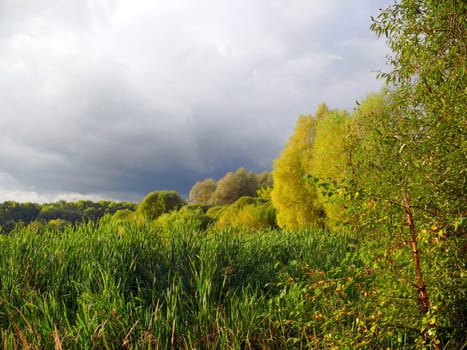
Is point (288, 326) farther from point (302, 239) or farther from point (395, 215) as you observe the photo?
point (302, 239)

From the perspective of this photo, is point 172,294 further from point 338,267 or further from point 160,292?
point 338,267

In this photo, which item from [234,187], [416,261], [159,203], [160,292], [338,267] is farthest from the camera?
[234,187]

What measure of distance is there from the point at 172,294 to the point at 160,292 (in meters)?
0.45

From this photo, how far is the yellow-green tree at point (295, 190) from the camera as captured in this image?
Result: 19875mm

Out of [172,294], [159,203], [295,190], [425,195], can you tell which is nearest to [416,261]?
[425,195]

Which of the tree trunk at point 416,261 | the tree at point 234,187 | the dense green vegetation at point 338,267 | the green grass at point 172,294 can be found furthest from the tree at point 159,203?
the tree trunk at point 416,261

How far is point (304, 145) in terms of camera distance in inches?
846

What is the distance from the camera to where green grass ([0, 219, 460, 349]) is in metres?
4.53

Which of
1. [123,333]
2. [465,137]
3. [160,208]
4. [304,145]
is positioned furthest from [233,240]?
[160,208]

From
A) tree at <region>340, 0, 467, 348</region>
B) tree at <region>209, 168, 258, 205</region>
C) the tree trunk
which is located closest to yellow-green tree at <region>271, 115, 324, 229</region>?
tree at <region>340, 0, 467, 348</region>

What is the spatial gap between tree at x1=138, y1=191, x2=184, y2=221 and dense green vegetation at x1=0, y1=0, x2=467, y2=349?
90.5ft

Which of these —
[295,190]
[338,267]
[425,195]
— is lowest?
[338,267]

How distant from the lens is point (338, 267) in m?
4.36

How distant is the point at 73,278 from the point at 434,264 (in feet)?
16.8
